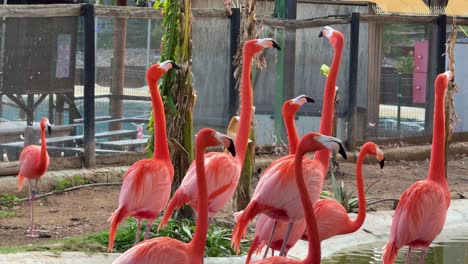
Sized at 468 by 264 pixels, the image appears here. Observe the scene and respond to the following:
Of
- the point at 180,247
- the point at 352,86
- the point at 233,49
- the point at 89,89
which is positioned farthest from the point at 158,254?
the point at 352,86

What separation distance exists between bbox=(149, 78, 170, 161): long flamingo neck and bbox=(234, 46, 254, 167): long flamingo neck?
1.90ft

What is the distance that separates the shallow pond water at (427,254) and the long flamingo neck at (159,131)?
174 centimetres

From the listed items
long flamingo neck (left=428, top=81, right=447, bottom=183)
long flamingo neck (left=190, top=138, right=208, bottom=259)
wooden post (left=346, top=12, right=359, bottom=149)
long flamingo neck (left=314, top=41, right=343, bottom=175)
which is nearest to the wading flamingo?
long flamingo neck (left=314, top=41, right=343, bottom=175)

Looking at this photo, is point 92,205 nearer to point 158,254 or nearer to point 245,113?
point 245,113

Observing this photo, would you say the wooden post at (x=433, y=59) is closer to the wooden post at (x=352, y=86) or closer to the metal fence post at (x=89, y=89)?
the wooden post at (x=352, y=86)

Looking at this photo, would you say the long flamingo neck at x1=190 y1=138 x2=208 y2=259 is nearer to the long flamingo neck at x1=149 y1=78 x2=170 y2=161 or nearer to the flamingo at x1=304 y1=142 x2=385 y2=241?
the flamingo at x1=304 y1=142 x2=385 y2=241

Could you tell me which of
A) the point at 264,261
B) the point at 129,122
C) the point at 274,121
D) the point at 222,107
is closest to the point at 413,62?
the point at 274,121

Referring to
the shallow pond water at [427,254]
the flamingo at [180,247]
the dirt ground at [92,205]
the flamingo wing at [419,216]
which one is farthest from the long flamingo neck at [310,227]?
the dirt ground at [92,205]

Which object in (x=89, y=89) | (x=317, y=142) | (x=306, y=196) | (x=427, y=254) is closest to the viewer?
(x=317, y=142)

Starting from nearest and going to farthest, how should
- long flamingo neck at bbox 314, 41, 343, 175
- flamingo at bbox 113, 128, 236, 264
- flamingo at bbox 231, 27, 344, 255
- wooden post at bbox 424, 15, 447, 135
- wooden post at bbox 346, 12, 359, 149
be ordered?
flamingo at bbox 113, 128, 236, 264 → flamingo at bbox 231, 27, 344, 255 → long flamingo neck at bbox 314, 41, 343, 175 → wooden post at bbox 346, 12, 359, 149 → wooden post at bbox 424, 15, 447, 135

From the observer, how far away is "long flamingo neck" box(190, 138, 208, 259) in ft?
18.4

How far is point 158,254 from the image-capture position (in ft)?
18.1

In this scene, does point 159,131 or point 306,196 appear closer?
point 306,196

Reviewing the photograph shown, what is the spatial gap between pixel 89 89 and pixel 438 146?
16.9ft
